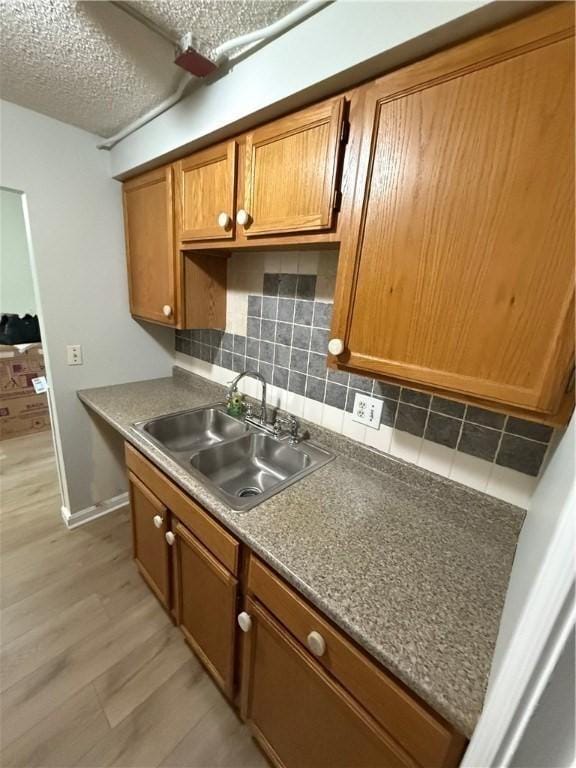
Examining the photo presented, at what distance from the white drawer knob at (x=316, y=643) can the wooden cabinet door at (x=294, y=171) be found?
1039 mm

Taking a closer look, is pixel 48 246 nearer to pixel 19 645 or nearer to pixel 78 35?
pixel 78 35

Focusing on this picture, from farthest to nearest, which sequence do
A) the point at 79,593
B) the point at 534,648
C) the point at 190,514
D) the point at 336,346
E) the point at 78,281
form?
1. the point at 78,281
2. the point at 79,593
3. the point at 190,514
4. the point at 336,346
5. the point at 534,648

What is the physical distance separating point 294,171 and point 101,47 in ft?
2.41

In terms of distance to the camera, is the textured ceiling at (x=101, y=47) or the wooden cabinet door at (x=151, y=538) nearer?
the textured ceiling at (x=101, y=47)

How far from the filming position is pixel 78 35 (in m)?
0.92

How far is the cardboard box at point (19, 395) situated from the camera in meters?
2.82

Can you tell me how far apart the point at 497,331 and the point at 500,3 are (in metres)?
0.58

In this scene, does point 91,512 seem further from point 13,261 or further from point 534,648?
point 13,261

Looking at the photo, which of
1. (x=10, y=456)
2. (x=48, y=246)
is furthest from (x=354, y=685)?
(x=10, y=456)

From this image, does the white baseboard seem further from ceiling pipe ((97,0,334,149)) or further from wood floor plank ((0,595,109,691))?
ceiling pipe ((97,0,334,149))

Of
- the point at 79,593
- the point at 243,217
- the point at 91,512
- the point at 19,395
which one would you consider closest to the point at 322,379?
the point at 243,217

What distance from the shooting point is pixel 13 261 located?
3176 mm

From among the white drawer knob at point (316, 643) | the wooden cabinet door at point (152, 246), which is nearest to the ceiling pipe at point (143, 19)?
the wooden cabinet door at point (152, 246)

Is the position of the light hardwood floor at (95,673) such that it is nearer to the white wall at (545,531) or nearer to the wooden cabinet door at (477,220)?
the white wall at (545,531)
